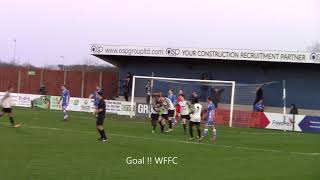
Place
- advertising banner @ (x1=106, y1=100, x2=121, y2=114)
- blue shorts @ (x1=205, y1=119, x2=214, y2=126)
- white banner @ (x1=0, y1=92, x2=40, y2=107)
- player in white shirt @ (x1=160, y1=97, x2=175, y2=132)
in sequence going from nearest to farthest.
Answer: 1. blue shorts @ (x1=205, y1=119, x2=214, y2=126)
2. player in white shirt @ (x1=160, y1=97, x2=175, y2=132)
3. advertising banner @ (x1=106, y1=100, x2=121, y2=114)
4. white banner @ (x1=0, y1=92, x2=40, y2=107)

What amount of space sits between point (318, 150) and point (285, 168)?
302 inches

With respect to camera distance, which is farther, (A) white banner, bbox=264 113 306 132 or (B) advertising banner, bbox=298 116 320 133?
(A) white banner, bbox=264 113 306 132

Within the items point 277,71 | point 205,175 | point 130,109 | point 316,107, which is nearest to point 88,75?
point 130,109

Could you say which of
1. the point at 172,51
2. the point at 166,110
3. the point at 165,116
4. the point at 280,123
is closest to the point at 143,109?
the point at 280,123

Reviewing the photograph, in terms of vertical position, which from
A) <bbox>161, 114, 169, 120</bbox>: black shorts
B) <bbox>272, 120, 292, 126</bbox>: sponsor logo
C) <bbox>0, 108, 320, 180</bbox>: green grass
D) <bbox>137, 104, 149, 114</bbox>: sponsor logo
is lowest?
<bbox>0, 108, 320, 180</bbox>: green grass

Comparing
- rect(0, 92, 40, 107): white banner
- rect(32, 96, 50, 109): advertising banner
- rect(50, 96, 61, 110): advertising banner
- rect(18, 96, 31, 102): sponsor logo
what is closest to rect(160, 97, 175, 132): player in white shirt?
rect(50, 96, 61, 110): advertising banner

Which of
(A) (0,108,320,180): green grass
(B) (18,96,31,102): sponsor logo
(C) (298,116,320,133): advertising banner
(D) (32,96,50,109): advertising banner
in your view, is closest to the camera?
(A) (0,108,320,180): green grass

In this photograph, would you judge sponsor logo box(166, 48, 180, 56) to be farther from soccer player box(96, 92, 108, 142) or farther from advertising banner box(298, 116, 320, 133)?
soccer player box(96, 92, 108, 142)

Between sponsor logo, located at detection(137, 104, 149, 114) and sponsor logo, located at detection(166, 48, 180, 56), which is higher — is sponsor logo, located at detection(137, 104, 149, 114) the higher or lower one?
the lower one

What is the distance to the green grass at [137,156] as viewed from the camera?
14.1 m

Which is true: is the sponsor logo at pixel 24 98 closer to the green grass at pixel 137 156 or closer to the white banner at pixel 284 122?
the white banner at pixel 284 122

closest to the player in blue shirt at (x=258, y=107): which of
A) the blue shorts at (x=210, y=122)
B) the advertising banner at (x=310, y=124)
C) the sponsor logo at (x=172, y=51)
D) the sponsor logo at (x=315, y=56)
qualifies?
the advertising banner at (x=310, y=124)

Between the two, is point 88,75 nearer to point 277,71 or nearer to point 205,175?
point 277,71

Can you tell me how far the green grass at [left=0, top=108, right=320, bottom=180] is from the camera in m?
14.1
